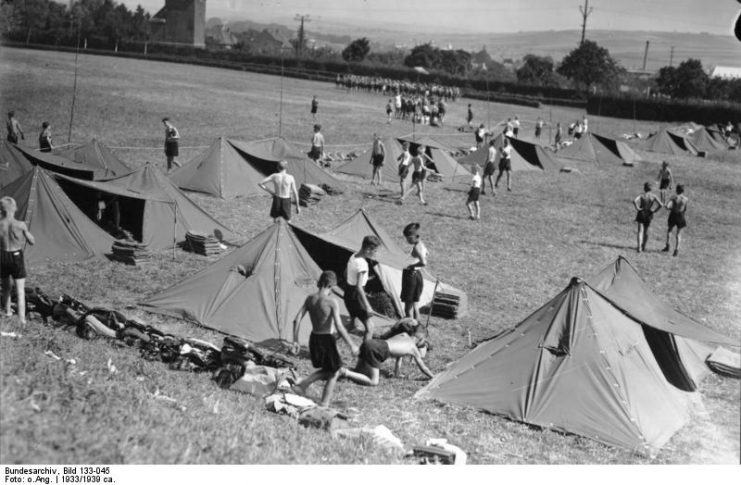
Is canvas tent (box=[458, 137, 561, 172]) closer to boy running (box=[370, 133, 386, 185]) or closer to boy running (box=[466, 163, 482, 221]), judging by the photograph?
boy running (box=[370, 133, 386, 185])

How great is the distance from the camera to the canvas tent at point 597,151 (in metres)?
35.9

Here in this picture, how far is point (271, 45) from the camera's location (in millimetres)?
108875

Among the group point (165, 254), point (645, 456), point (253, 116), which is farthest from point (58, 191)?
point (253, 116)

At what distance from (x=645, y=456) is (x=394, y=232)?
11.5m

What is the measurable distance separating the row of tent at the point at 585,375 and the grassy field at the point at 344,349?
7.7 inches

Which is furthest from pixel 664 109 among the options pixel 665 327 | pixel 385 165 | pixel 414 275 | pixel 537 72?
pixel 665 327

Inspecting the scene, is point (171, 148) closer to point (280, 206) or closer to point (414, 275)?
point (280, 206)

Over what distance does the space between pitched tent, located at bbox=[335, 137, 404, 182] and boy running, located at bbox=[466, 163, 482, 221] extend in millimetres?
4731

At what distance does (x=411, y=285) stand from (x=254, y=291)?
7.31ft

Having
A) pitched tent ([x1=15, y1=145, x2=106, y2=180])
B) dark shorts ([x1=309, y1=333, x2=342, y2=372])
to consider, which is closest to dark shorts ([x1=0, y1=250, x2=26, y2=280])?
dark shorts ([x1=309, y1=333, x2=342, y2=372])

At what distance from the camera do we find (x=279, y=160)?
21781 millimetres

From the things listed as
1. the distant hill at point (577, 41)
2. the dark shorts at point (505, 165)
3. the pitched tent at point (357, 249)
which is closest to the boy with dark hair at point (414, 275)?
the pitched tent at point (357, 249)

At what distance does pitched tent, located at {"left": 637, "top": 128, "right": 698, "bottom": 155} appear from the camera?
1642 inches
